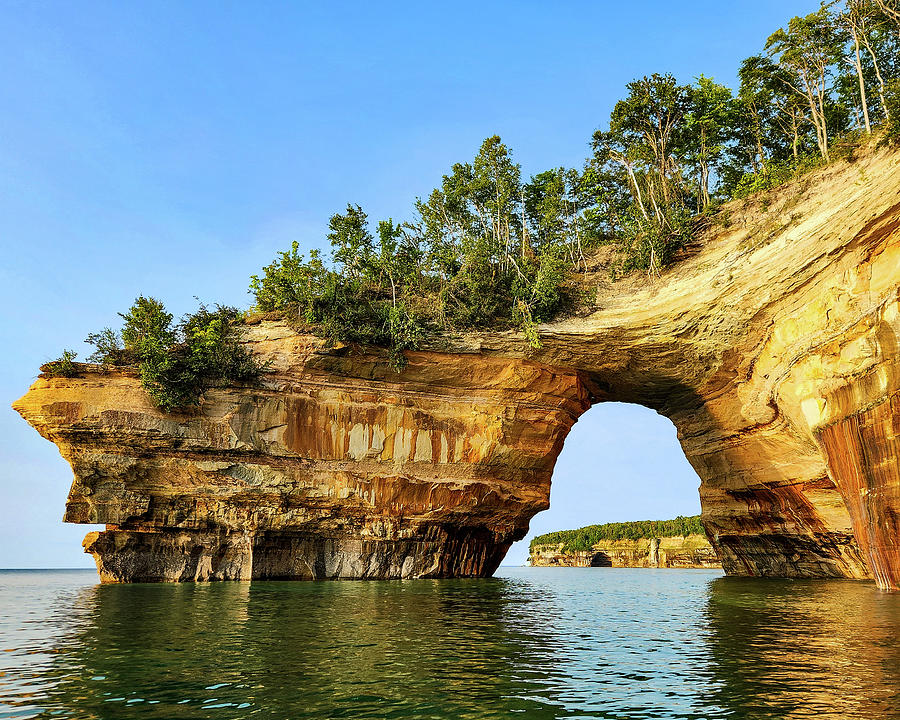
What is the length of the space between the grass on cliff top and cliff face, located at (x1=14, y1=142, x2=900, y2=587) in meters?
43.5

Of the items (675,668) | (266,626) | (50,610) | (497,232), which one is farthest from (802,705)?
(497,232)

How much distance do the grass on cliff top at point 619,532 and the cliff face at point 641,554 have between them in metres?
0.70

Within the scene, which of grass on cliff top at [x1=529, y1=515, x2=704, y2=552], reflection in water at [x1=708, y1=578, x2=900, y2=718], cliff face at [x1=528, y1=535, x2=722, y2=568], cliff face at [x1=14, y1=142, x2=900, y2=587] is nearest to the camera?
reflection in water at [x1=708, y1=578, x2=900, y2=718]

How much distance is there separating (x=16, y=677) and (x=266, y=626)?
472 centimetres

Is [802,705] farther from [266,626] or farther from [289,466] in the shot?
[289,466]

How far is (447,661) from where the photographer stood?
8.95 meters

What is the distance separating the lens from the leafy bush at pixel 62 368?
81.3ft

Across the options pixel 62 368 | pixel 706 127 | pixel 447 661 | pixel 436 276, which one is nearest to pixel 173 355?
pixel 62 368

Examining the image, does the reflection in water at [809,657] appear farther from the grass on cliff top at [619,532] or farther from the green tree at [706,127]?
the grass on cliff top at [619,532]

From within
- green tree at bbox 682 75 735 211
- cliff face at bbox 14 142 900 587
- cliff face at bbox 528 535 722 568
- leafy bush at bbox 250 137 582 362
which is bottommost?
cliff face at bbox 528 535 722 568

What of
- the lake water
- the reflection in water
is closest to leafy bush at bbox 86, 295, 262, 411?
the lake water

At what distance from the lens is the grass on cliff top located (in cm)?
7219

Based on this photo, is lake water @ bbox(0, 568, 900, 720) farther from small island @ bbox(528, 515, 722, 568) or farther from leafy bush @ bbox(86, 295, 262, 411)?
small island @ bbox(528, 515, 722, 568)

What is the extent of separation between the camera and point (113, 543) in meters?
24.8
